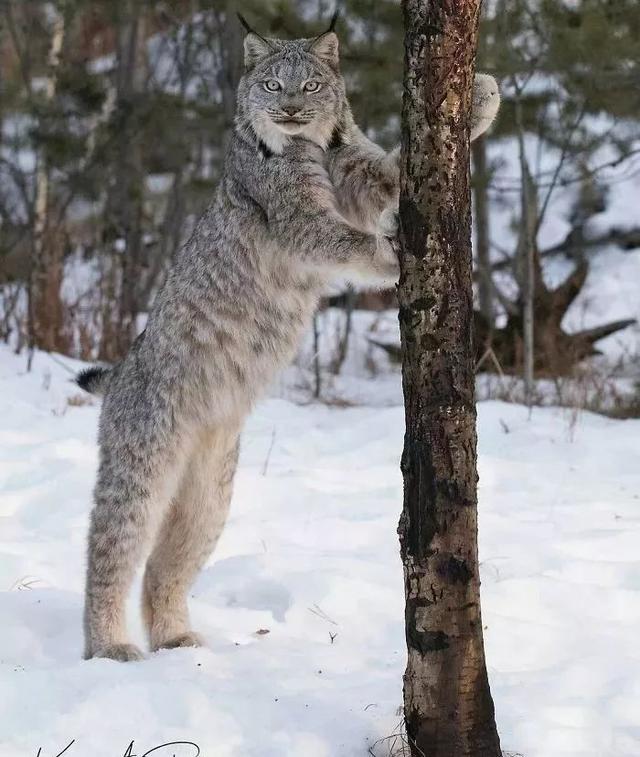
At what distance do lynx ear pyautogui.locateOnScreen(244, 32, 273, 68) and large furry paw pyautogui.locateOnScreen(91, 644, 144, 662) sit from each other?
2.25m

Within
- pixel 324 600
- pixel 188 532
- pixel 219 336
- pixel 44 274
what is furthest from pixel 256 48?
pixel 44 274

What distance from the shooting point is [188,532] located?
153 inches

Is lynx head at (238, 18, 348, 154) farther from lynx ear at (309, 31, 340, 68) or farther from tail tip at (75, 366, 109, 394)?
tail tip at (75, 366, 109, 394)

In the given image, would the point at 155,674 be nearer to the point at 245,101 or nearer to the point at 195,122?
the point at 245,101

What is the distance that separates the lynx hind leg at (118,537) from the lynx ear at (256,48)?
1640 mm

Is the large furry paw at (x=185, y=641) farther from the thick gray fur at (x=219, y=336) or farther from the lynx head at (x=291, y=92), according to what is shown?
the lynx head at (x=291, y=92)

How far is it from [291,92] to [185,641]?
1981 mm

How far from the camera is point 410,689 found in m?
2.60

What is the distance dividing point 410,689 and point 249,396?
4.76ft

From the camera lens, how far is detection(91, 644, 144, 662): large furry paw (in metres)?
3.43

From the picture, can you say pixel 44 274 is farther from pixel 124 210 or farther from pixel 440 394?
pixel 440 394

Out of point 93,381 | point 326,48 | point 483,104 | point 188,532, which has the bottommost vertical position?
point 188,532

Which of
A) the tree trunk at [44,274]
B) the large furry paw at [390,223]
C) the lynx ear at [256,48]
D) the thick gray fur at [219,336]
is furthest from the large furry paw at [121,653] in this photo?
the tree trunk at [44,274]

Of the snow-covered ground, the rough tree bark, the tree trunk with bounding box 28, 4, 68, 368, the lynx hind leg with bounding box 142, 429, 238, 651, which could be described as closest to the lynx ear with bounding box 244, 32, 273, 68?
the lynx hind leg with bounding box 142, 429, 238, 651
